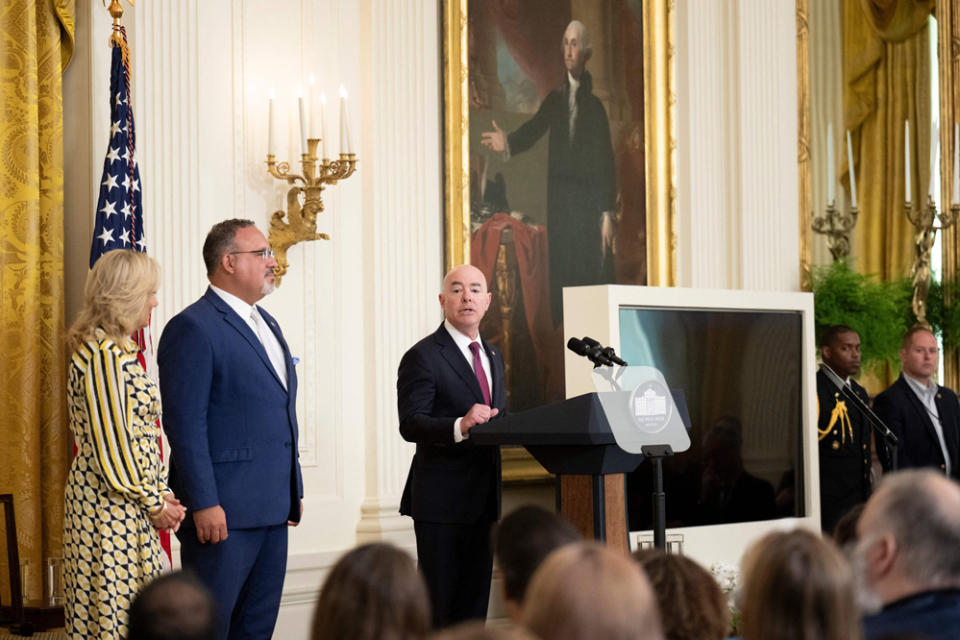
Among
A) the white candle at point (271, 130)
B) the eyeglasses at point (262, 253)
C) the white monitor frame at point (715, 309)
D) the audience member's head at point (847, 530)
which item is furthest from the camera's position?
the white monitor frame at point (715, 309)

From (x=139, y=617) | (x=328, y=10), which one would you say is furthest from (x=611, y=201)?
(x=139, y=617)

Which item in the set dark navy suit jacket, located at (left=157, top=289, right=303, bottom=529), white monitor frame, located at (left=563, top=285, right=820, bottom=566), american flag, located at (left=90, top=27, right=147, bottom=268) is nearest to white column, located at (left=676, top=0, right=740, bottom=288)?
white monitor frame, located at (left=563, top=285, right=820, bottom=566)

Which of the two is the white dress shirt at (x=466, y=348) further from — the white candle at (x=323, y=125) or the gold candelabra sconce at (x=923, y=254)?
the gold candelabra sconce at (x=923, y=254)

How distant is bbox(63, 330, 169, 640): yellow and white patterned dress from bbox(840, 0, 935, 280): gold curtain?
23.9 feet

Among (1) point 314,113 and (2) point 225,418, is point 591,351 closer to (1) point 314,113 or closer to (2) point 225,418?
(2) point 225,418

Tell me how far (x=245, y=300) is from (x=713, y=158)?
181 inches

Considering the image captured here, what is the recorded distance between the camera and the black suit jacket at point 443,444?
462 cm

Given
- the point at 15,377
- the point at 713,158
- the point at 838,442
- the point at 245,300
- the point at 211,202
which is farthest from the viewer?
the point at 713,158

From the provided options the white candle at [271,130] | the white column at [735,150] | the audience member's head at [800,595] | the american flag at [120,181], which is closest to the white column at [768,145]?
the white column at [735,150]

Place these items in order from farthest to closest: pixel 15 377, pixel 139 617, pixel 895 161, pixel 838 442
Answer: pixel 895 161 < pixel 838 442 < pixel 15 377 < pixel 139 617

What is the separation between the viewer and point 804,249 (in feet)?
27.8

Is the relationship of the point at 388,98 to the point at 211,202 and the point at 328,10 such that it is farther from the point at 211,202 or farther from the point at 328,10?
the point at 211,202

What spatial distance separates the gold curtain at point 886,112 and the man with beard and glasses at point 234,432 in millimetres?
6711

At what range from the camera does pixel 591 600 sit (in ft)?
5.22
